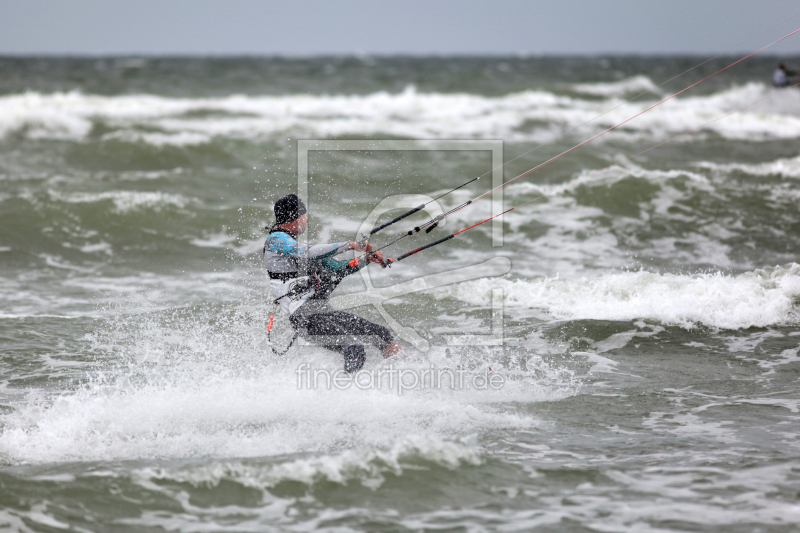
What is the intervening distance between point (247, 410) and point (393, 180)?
1075cm

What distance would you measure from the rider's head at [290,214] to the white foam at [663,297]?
12.5ft

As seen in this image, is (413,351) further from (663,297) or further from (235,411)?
(663,297)

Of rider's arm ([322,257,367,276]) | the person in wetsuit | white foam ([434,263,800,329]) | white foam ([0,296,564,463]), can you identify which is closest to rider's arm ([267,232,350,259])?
the person in wetsuit

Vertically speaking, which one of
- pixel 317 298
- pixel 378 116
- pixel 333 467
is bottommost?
pixel 333 467

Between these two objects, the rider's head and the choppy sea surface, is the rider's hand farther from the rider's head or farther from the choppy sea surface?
the choppy sea surface

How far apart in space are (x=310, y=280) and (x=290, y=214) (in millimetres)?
598

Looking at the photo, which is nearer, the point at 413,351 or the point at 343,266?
the point at 343,266

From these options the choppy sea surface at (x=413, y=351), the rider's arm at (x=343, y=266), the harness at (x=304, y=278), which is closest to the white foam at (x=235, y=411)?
the choppy sea surface at (x=413, y=351)

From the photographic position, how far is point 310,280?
20.0 ft

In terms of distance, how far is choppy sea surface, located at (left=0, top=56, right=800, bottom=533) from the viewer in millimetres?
4527

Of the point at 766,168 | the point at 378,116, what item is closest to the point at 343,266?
the point at 766,168

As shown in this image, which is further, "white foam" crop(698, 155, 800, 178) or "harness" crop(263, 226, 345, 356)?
"white foam" crop(698, 155, 800, 178)

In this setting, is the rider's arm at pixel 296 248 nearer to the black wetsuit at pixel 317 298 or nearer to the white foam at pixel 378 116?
the black wetsuit at pixel 317 298

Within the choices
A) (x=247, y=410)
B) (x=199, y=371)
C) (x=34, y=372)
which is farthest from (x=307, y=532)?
(x=34, y=372)
